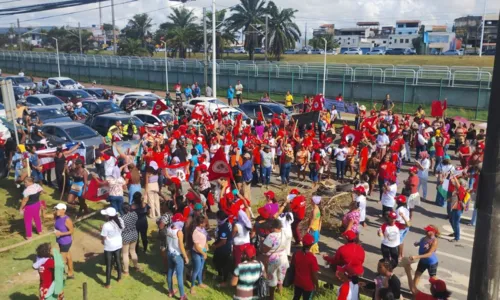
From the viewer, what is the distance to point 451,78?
2930 cm

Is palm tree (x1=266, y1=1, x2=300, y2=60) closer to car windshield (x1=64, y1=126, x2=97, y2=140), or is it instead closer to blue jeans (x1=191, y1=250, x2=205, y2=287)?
car windshield (x1=64, y1=126, x2=97, y2=140)

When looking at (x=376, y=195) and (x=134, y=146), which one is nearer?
(x=376, y=195)

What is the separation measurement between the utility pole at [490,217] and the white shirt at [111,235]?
5.54m

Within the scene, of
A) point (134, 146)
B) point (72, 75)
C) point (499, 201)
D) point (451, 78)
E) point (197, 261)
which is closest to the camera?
point (499, 201)

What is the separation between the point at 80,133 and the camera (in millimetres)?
16906

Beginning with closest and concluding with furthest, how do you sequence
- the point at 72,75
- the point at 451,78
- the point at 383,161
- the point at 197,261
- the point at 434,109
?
the point at 197,261, the point at 383,161, the point at 434,109, the point at 451,78, the point at 72,75

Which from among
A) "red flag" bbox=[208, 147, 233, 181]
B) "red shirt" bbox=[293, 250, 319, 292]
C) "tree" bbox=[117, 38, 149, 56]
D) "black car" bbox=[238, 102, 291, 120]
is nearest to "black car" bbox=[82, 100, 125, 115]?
"black car" bbox=[238, 102, 291, 120]

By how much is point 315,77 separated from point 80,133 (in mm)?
21208

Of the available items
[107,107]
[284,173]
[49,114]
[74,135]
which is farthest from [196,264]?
[107,107]

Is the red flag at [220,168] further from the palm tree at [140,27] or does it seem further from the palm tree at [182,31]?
the palm tree at [140,27]

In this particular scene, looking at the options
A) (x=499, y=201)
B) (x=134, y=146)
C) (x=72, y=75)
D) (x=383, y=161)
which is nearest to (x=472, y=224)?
(x=383, y=161)

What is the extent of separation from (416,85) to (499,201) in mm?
27153

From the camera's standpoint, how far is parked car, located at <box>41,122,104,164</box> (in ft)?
53.6

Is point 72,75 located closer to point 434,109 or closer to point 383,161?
point 434,109
